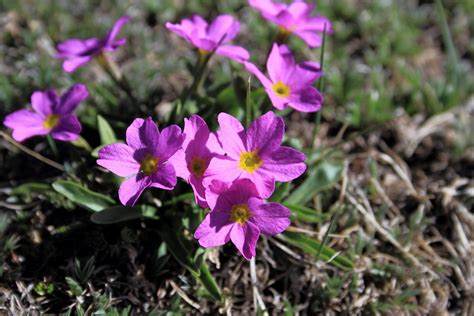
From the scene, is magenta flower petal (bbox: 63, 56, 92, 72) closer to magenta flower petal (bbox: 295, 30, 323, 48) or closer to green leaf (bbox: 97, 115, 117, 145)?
green leaf (bbox: 97, 115, 117, 145)

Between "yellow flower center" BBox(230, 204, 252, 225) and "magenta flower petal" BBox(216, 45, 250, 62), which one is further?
"magenta flower petal" BBox(216, 45, 250, 62)

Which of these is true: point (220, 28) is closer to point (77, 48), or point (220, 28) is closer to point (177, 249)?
point (77, 48)

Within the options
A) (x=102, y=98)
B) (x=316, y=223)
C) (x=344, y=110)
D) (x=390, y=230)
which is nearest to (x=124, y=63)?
(x=102, y=98)

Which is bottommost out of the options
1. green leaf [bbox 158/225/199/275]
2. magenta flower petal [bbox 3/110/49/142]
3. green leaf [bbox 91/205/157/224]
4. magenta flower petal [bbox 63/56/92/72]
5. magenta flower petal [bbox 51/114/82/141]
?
green leaf [bbox 158/225/199/275]

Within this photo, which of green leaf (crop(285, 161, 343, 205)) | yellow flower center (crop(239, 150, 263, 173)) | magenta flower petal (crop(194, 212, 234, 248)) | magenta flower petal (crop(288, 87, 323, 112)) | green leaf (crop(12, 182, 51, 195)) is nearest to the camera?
magenta flower petal (crop(194, 212, 234, 248))

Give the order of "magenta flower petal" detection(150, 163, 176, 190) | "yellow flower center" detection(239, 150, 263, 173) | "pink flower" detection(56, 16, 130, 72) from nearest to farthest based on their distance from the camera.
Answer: "magenta flower petal" detection(150, 163, 176, 190) < "yellow flower center" detection(239, 150, 263, 173) < "pink flower" detection(56, 16, 130, 72)

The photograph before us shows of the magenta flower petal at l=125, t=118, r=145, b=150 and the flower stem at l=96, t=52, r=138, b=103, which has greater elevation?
the magenta flower petal at l=125, t=118, r=145, b=150

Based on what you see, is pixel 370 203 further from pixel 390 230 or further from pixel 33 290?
pixel 33 290

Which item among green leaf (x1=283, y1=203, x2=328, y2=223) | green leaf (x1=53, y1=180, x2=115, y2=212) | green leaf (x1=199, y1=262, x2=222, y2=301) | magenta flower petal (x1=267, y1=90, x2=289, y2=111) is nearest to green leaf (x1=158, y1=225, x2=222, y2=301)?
green leaf (x1=199, y1=262, x2=222, y2=301)
